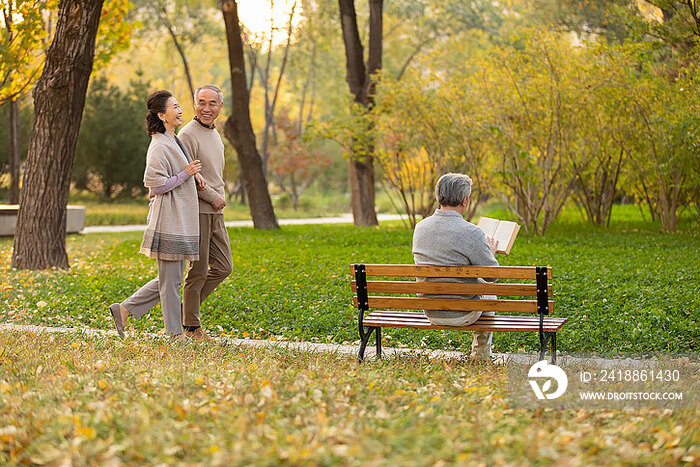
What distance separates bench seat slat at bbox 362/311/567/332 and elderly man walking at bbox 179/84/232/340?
57.2 inches

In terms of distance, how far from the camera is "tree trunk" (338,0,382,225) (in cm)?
1833

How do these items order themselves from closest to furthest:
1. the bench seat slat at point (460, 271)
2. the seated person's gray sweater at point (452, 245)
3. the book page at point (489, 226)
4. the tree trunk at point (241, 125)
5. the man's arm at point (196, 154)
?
1. the bench seat slat at point (460, 271)
2. the seated person's gray sweater at point (452, 245)
3. the book page at point (489, 226)
4. the man's arm at point (196, 154)
5. the tree trunk at point (241, 125)

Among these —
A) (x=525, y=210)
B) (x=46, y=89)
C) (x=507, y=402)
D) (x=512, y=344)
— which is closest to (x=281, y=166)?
(x=525, y=210)

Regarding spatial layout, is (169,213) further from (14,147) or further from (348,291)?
(14,147)

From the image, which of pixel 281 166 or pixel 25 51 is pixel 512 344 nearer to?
pixel 25 51

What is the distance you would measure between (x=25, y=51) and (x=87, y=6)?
349 cm

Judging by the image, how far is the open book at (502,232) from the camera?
211 inches

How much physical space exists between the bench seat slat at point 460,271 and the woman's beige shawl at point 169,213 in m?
1.45

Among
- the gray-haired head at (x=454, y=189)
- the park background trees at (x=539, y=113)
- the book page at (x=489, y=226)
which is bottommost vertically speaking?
the book page at (x=489, y=226)

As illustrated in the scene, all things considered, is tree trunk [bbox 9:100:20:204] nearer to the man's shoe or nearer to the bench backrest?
the man's shoe

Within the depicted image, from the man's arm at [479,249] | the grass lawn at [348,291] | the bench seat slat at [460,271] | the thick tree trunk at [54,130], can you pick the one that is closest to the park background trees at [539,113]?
the grass lawn at [348,291]

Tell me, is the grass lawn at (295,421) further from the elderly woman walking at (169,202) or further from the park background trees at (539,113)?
the park background trees at (539,113)

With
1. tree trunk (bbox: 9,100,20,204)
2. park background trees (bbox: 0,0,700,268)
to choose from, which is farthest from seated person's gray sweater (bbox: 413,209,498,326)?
tree trunk (bbox: 9,100,20,204)

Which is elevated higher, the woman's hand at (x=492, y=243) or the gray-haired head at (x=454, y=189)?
the gray-haired head at (x=454, y=189)
